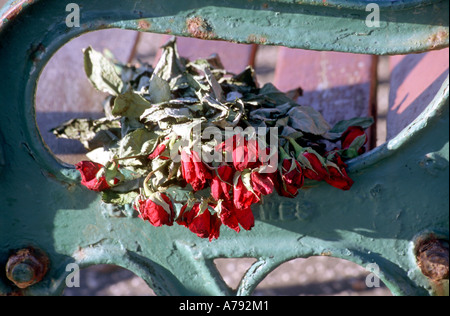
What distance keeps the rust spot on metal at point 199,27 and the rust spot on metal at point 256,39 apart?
7 cm

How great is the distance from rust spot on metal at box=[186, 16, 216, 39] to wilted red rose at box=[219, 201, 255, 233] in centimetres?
32

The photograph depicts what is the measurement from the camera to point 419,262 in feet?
4.00

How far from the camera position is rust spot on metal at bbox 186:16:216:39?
111cm

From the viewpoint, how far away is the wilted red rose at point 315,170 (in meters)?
1.11

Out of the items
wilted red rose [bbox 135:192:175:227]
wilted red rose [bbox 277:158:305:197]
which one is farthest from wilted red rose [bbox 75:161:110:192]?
wilted red rose [bbox 277:158:305:197]

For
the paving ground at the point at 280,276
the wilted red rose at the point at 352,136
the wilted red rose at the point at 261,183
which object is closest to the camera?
the wilted red rose at the point at 261,183

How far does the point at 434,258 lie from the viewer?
1.18 meters

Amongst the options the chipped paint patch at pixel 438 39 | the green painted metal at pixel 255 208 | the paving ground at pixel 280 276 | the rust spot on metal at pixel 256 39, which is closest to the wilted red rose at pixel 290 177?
the green painted metal at pixel 255 208

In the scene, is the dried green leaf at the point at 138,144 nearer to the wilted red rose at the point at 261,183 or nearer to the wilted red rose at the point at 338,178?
the wilted red rose at the point at 261,183

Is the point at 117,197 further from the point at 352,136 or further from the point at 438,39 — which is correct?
the point at 438,39

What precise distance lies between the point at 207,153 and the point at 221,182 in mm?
60

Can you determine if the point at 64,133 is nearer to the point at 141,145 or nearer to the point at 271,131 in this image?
the point at 141,145

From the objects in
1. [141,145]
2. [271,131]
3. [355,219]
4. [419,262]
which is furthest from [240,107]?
[419,262]

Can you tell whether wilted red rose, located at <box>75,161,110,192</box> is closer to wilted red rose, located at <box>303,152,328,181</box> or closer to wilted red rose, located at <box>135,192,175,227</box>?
wilted red rose, located at <box>135,192,175,227</box>
